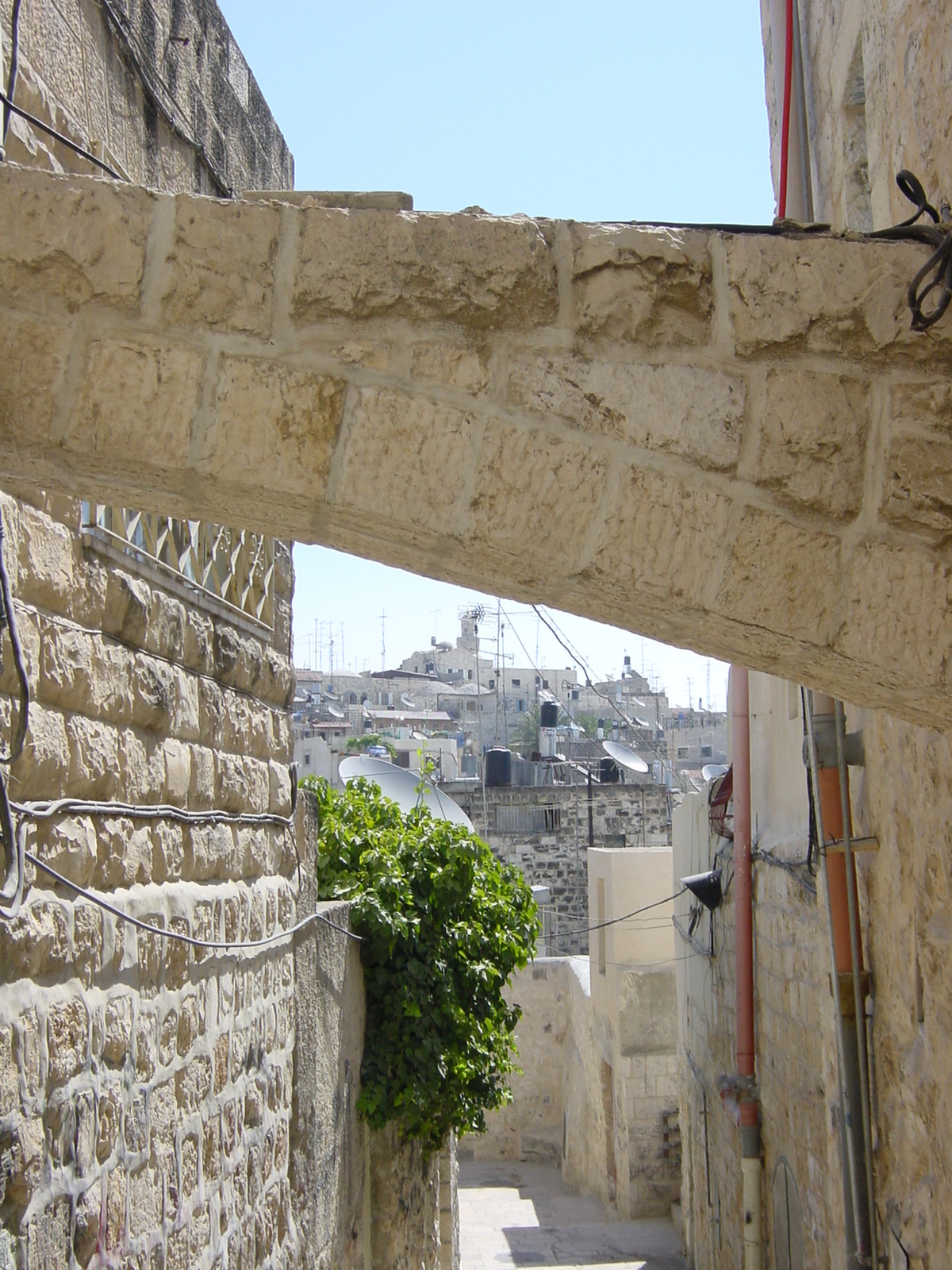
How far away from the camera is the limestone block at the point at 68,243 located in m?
1.67

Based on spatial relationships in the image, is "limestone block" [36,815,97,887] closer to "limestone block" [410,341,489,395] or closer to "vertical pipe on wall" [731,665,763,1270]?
"limestone block" [410,341,489,395]

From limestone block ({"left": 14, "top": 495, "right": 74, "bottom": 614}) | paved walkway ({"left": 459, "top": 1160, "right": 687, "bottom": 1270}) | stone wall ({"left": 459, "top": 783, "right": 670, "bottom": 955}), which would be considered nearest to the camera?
limestone block ({"left": 14, "top": 495, "right": 74, "bottom": 614})

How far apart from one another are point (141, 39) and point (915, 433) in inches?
96.1

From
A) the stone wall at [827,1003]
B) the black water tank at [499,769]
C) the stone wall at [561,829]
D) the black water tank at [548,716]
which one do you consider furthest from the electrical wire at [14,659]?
the black water tank at [548,716]

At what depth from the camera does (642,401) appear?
1.74 meters

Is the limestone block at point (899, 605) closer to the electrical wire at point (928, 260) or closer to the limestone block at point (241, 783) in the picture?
the electrical wire at point (928, 260)

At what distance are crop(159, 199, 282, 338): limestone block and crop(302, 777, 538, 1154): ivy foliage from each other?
430cm

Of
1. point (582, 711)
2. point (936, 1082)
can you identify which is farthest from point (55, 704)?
point (582, 711)

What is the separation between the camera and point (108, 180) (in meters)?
1.71

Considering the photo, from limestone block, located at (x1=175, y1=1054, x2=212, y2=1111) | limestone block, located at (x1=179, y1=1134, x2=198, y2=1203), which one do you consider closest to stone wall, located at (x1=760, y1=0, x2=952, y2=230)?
limestone block, located at (x1=175, y1=1054, x2=212, y2=1111)

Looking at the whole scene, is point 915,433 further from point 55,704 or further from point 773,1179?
point 773,1179

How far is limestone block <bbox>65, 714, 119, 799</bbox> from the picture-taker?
2566mm

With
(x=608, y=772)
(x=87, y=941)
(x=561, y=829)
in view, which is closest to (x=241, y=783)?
(x=87, y=941)

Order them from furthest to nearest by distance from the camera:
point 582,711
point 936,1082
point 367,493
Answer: point 582,711 → point 936,1082 → point 367,493
